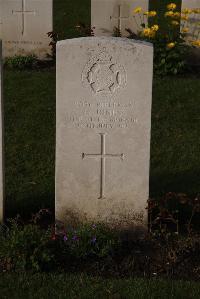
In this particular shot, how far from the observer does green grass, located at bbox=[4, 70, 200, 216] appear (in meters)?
6.93

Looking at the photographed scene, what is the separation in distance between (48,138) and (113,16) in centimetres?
412

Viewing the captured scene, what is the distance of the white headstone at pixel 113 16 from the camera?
38.0 ft

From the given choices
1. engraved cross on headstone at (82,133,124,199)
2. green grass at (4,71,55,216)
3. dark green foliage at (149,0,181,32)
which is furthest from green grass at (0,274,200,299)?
dark green foliage at (149,0,181,32)

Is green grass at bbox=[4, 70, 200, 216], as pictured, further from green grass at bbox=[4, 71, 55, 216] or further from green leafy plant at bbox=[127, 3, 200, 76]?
green leafy plant at bbox=[127, 3, 200, 76]

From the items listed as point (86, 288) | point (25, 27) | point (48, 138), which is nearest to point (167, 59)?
point (25, 27)

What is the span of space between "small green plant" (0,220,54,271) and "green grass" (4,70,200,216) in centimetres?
103

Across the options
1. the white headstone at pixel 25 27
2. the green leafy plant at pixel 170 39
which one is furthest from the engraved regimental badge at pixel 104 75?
the white headstone at pixel 25 27

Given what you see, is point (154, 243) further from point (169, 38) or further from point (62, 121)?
point (169, 38)

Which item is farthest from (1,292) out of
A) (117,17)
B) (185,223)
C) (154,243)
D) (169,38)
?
(117,17)

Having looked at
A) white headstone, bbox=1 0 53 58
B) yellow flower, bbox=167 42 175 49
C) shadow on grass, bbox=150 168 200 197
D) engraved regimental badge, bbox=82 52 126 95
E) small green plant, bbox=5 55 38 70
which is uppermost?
white headstone, bbox=1 0 53 58

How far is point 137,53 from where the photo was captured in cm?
553

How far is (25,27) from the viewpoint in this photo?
11.6 metres

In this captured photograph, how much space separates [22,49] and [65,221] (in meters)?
6.36

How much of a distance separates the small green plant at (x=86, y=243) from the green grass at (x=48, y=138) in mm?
1002
